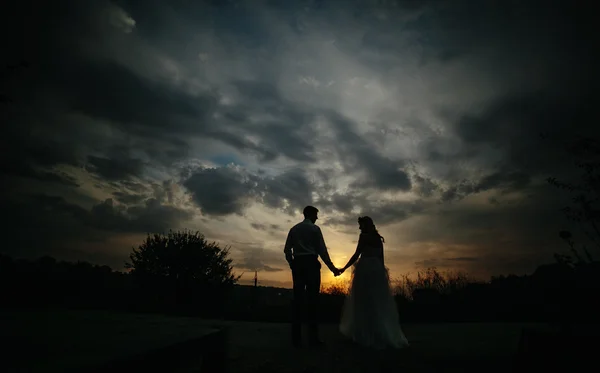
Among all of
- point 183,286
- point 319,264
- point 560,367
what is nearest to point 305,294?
point 319,264

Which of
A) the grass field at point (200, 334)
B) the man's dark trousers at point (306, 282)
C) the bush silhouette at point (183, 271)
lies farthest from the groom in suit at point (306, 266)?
the bush silhouette at point (183, 271)

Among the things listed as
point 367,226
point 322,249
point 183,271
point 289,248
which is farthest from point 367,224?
point 183,271

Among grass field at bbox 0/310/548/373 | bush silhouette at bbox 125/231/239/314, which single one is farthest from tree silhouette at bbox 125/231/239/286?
grass field at bbox 0/310/548/373

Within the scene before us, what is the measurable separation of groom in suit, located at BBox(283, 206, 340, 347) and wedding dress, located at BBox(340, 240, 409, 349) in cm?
96

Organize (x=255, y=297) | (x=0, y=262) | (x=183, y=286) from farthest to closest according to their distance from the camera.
→ (x=255, y=297) → (x=183, y=286) → (x=0, y=262)

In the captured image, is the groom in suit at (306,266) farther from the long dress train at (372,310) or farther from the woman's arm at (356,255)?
the long dress train at (372,310)

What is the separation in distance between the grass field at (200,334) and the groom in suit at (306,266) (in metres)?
0.61

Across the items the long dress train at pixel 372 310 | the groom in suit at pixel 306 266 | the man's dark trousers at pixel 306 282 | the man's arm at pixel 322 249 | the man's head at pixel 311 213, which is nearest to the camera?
the groom in suit at pixel 306 266

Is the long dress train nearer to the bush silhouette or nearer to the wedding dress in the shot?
the wedding dress

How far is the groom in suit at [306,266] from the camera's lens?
6219mm

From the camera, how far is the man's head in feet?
23.2

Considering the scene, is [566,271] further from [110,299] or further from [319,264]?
[110,299]

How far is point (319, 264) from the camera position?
6.71 metres

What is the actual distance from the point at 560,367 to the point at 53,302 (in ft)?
51.9
